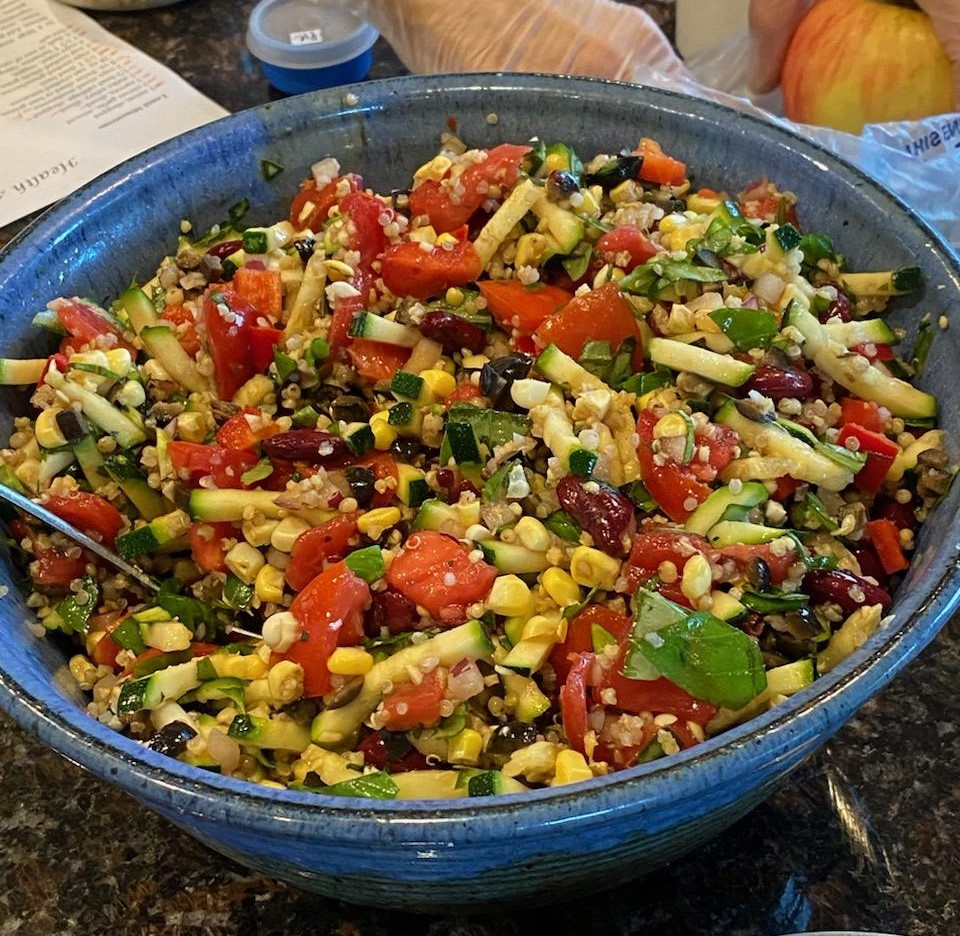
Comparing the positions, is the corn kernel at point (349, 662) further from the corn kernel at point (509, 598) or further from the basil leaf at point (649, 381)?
the basil leaf at point (649, 381)

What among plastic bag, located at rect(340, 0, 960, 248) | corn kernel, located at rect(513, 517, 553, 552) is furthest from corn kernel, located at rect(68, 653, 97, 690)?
plastic bag, located at rect(340, 0, 960, 248)

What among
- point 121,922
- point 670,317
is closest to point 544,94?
point 670,317

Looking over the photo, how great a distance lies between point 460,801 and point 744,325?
73cm

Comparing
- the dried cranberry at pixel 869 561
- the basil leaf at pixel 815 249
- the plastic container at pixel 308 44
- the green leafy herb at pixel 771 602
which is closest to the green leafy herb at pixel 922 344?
the basil leaf at pixel 815 249

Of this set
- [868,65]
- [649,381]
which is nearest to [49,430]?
[649,381]

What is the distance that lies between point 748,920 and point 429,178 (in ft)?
3.65

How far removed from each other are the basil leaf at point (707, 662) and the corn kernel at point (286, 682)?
1.20 ft

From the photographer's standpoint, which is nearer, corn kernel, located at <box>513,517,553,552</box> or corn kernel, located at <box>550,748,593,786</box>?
corn kernel, located at <box>550,748,593,786</box>

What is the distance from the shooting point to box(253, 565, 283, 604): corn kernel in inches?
46.3

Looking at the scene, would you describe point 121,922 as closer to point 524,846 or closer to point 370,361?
point 524,846

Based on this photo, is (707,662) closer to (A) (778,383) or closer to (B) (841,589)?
(B) (841,589)

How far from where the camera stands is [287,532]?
119 centimetres

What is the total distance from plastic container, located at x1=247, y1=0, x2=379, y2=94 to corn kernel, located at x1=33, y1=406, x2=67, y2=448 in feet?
4.52

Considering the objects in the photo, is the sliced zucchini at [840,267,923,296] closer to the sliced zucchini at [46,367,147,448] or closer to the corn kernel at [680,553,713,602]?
the corn kernel at [680,553,713,602]
